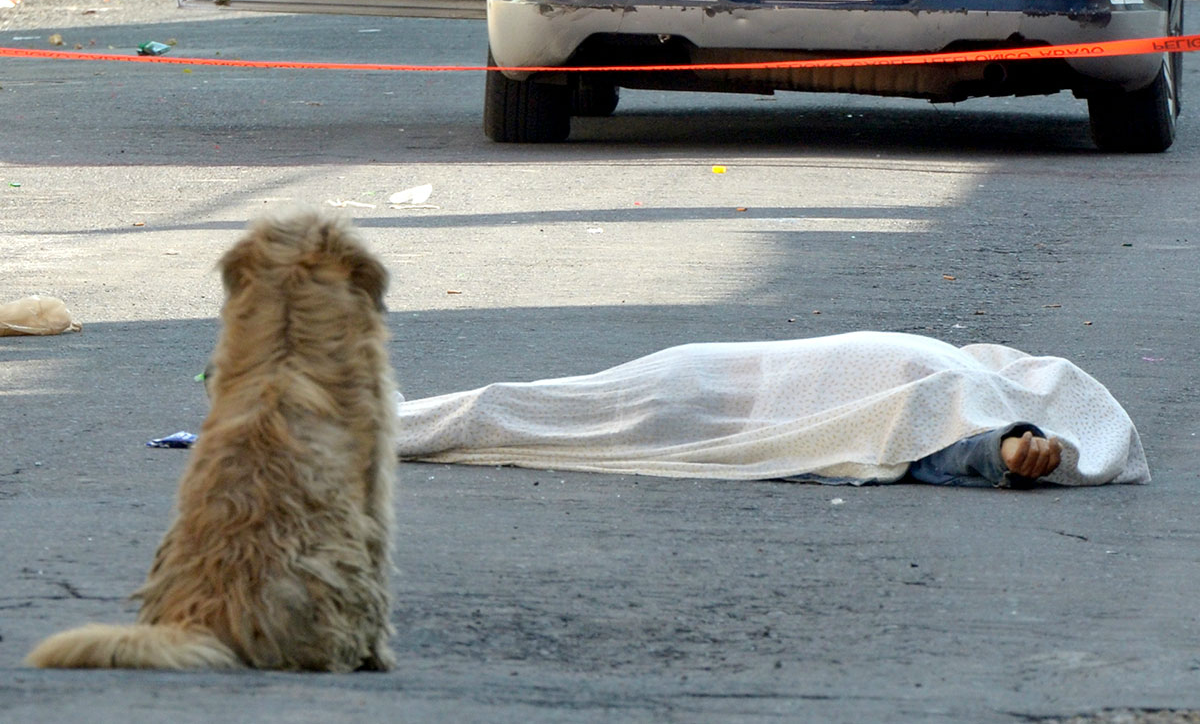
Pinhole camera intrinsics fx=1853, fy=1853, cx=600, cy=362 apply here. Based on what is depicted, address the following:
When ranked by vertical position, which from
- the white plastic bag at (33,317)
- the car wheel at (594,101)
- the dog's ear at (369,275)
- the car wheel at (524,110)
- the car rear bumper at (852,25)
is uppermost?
the dog's ear at (369,275)

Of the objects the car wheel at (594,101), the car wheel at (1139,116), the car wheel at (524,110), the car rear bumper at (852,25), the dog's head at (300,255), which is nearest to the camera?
the dog's head at (300,255)

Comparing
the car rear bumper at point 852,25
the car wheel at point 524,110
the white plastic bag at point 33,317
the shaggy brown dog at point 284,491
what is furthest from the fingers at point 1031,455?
the car wheel at point 524,110

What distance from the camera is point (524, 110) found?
1244 centimetres

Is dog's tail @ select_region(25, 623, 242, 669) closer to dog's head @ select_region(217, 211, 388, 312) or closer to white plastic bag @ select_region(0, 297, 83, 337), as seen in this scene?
dog's head @ select_region(217, 211, 388, 312)

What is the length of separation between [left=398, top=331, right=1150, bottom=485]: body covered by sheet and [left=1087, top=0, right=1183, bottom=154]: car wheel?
680 cm

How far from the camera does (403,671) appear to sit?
11.7 feet

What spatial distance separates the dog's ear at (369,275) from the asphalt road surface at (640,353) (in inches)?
28.6

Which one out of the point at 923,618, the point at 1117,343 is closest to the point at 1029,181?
the point at 1117,343

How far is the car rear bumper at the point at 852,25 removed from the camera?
1082 cm

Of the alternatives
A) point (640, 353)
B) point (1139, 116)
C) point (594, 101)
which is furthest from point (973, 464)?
point (594, 101)

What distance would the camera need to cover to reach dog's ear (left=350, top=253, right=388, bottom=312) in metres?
3.47

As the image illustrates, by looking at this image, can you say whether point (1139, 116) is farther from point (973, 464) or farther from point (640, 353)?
point (973, 464)

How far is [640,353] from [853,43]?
4844 millimetres

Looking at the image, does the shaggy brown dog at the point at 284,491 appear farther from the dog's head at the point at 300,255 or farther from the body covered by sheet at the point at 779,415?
the body covered by sheet at the point at 779,415
